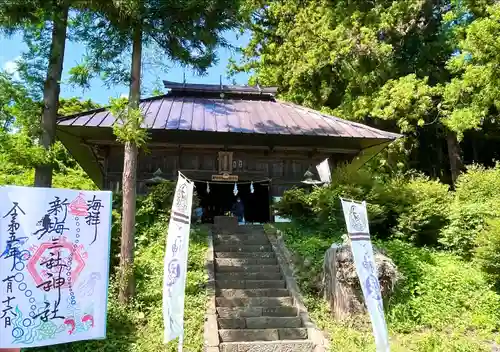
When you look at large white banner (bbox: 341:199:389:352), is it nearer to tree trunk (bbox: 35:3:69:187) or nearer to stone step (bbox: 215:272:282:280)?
stone step (bbox: 215:272:282:280)

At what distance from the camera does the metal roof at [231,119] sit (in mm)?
12289

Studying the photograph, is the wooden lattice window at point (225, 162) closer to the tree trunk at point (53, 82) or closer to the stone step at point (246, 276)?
the stone step at point (246, 276)

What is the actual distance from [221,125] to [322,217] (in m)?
4.02

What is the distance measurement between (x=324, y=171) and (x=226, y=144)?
3.12 metres

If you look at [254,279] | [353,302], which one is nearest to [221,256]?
[254,279]

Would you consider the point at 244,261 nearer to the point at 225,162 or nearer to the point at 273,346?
the point at 273,346

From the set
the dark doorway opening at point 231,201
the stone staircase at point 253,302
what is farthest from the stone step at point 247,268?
the dark doorway opening at point 231,201

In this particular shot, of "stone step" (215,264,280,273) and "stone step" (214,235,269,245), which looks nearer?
"stone step" (215,264,280,273)

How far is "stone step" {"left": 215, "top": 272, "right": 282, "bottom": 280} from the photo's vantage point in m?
9.06

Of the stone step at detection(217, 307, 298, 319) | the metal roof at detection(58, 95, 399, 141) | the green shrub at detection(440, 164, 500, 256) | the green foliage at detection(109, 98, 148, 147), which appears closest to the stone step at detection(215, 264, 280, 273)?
the stone step at detection(217, 307, 298, 319)

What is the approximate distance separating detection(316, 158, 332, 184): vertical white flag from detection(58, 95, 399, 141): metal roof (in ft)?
3.57

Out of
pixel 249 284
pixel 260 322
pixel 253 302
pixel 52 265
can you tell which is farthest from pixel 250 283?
A: pixel 52 265

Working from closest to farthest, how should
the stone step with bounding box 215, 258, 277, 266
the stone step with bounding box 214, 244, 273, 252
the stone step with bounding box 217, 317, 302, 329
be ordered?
the stone step with bounding box 217, 317, 302, 329
the stone step with bounding box 215, 258, 277, 266
the stone step with bounding box 214, 244, 273, 252

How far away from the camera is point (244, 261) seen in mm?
9711
